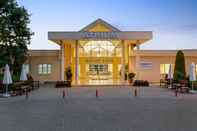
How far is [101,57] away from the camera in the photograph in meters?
40.1

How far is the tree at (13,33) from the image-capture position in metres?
29.0

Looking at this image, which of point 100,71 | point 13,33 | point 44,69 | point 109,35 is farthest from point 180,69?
point 13,33

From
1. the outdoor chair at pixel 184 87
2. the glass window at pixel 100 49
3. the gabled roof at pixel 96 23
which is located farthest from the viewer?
the glass window at pixel 100 49

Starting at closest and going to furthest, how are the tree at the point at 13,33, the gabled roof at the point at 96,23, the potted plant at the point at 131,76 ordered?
the tree at the point at 13,33, the potted plant at the point at 131,76, the gabled roof at the point at 96,23

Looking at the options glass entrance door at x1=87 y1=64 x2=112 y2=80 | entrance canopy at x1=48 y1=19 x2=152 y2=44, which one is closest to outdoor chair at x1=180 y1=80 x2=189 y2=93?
entrance canopy at x1=48 y1=19 x2=152 y2=44

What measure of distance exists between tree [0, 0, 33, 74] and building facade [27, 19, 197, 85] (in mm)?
2948

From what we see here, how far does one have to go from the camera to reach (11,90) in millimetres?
23750

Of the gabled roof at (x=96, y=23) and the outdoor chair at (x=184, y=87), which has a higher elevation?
the gabled roof at (x=96, y=23)

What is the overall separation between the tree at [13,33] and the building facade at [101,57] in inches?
116

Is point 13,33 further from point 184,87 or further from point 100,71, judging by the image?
point 184,87

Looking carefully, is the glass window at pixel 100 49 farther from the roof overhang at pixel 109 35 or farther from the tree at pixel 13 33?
the tree at pixel 13 33

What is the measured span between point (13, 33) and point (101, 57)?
12.8 m

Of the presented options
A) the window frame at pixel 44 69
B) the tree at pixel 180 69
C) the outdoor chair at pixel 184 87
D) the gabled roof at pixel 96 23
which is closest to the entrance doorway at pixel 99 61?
the gabled roof at pixel 96 23

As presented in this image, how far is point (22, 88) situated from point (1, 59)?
6.21 m
